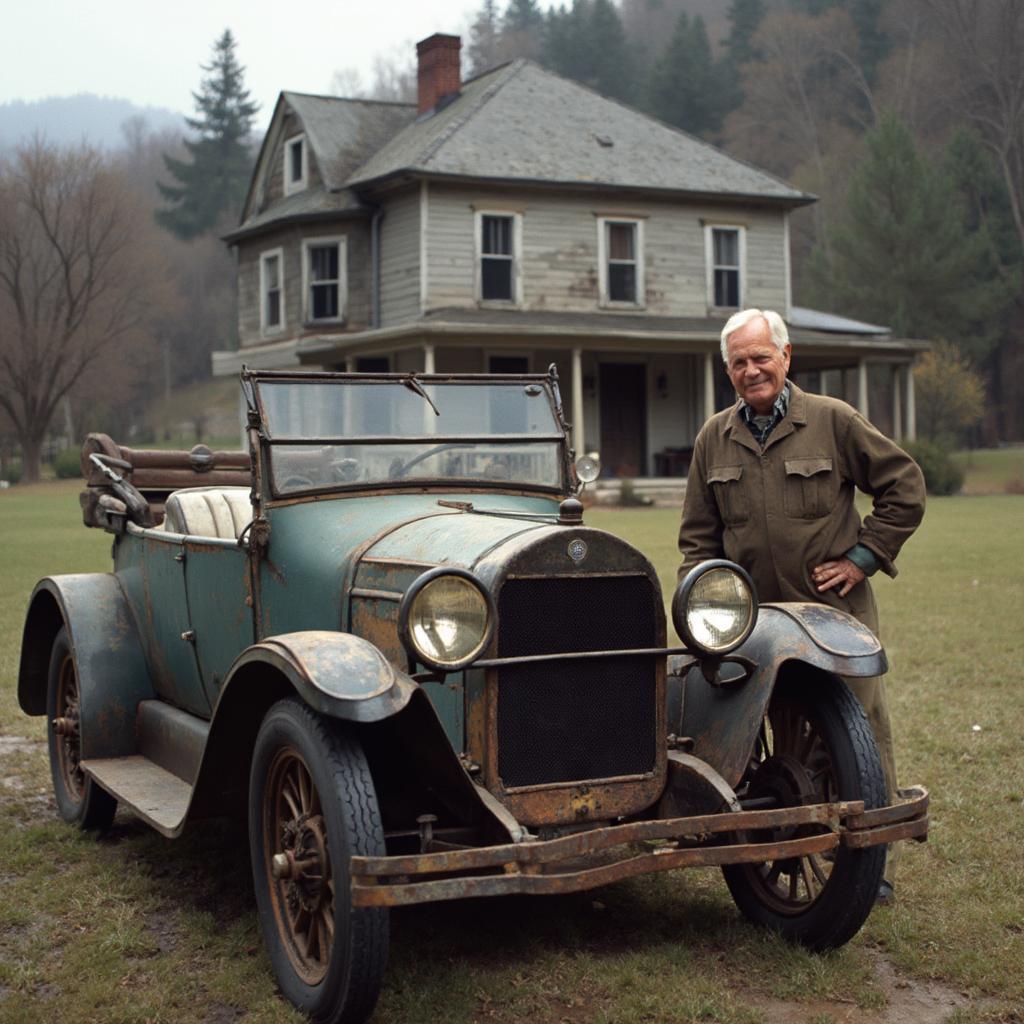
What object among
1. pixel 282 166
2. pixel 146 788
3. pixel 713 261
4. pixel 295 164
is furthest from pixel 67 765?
pixel 282 166

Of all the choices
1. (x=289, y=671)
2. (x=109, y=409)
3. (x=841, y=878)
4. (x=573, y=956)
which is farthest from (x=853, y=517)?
(x=109, y=409)

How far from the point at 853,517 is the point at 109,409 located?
187 ft

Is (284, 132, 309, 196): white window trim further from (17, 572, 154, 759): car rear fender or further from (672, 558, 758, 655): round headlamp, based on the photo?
(672, 558, 758, 655): round headlamp

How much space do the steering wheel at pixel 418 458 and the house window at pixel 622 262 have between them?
842 inches

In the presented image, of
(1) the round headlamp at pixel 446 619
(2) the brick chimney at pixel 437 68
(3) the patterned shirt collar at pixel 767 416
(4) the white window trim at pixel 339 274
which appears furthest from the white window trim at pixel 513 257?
(1) the round headlamp at pixel 446 619

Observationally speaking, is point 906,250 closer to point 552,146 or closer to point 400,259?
point 552,146

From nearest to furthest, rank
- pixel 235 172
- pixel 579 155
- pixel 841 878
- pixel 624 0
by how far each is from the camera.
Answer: pixel 841 878, pixel 579 155, pixel 235 172, pixel 624 0

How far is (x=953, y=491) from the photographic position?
2886 cm

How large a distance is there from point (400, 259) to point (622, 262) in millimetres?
4438

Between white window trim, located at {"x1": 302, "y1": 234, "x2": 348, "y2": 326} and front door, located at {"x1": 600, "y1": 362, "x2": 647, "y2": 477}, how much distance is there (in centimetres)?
550

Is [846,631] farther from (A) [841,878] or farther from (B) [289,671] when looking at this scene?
(B) [289,671]

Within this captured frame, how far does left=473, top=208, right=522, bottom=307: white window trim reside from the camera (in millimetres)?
24656

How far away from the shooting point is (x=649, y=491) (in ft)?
83.1

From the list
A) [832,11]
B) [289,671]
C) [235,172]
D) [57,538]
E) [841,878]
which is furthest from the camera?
[235,172]
